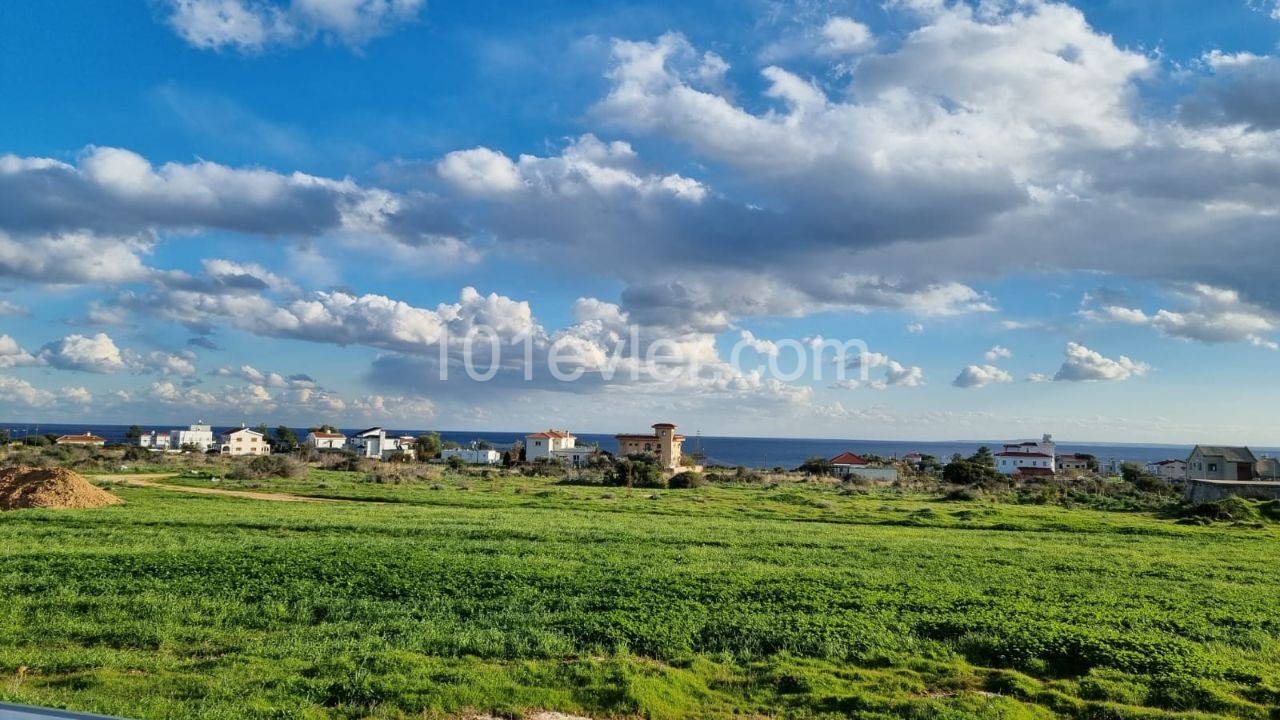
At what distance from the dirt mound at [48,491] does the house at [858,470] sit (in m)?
63.4

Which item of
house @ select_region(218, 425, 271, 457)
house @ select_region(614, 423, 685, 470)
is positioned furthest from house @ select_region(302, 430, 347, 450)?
house @ select_region(614, 423, 685, 470)

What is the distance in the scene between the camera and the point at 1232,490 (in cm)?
5062

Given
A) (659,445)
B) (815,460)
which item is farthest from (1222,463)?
(659,445)

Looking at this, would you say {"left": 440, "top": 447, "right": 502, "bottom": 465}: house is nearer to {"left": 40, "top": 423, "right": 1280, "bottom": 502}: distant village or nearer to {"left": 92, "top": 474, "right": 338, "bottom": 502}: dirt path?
{"left": 40, "top": 423, "right": 1280, "bottom": 502}: distant village

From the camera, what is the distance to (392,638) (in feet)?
37.7

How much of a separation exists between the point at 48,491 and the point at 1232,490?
66487 mm

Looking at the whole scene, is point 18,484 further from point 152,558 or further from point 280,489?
point 152,558

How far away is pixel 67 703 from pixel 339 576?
724 cm

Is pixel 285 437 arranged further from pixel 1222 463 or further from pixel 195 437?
pixel 1222 463

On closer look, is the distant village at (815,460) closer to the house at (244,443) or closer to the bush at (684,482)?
the house at (244,443)

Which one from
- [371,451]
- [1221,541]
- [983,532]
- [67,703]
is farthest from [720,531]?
[371,451]

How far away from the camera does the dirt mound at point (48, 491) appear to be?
31.5m

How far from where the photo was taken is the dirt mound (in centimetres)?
3152

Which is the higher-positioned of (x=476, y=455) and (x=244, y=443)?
(x=244, y=443)
